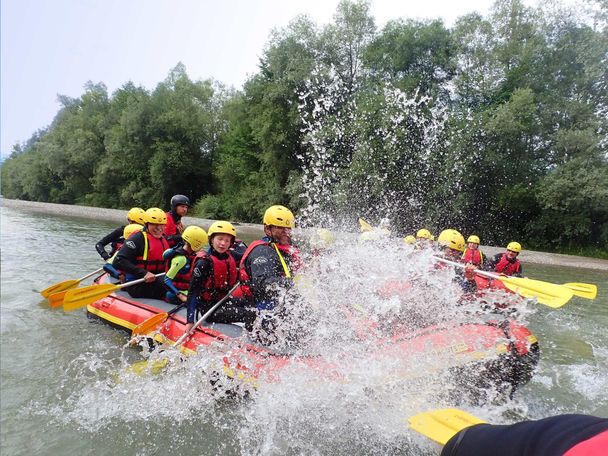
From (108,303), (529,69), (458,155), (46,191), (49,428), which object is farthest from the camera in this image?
(46,191)

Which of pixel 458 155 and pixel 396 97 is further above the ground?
pixel 396 97

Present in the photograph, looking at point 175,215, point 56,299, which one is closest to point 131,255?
point 56,299

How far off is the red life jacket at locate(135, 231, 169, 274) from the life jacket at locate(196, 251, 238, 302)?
1747 mm

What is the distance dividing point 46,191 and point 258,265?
4888 centimetres

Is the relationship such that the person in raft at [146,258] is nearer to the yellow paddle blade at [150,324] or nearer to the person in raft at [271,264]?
the yellow paddle blade at [150,324]

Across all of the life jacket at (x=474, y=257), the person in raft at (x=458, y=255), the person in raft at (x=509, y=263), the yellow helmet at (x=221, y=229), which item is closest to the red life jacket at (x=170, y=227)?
the yellow helmet at (x=221, y=229)

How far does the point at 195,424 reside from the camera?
4.09 m

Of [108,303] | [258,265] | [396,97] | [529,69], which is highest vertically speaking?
[529,69]

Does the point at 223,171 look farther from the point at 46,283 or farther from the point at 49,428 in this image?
the point at 49,428

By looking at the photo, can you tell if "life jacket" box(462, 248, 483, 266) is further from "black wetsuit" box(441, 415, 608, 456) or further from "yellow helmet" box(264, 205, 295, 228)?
"black wetsuit" box(441, 415, 608, 456)

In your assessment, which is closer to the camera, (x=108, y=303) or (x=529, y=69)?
(x=108, y=303)

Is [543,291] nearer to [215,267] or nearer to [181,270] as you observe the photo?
[215,267]

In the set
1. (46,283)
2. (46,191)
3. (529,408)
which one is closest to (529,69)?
(529,408)

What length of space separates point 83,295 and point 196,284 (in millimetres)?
1922
